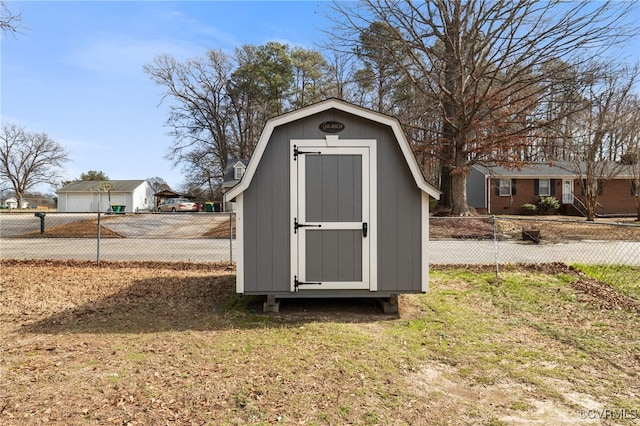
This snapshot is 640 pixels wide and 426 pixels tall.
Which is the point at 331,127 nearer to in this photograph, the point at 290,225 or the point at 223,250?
the point at 290,225

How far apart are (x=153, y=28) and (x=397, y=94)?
1601 centimetres

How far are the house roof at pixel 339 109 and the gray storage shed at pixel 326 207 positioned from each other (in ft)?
0.09

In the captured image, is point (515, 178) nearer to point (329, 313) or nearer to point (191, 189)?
point (329, 313)

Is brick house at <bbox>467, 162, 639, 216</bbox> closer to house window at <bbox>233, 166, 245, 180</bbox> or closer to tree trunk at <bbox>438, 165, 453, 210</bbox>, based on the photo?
tree trunk at <bbox>438, 165, 453, 210</bbox>

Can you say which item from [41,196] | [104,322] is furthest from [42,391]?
[41,196]

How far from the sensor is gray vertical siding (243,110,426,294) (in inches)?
196

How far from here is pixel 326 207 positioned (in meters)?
4.99

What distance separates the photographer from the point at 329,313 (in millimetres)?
5203

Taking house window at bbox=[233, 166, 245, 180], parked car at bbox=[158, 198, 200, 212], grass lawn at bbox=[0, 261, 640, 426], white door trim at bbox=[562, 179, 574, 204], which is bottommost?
grass lawn at bbox=[0, 261, 640, 426]

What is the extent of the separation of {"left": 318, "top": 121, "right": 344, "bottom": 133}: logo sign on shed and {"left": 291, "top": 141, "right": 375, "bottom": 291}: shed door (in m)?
0.22

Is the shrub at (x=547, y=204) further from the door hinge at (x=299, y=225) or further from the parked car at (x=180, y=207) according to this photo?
the parked car at (x=180, y=207)

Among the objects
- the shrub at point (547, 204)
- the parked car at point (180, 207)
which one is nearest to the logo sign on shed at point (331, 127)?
the shrub at point (547, 204)

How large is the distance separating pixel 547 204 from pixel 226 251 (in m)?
21.8

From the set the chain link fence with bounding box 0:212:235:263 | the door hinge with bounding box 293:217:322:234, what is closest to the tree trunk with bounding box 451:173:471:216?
the chain link fence with bounding box 0:212:235:263
